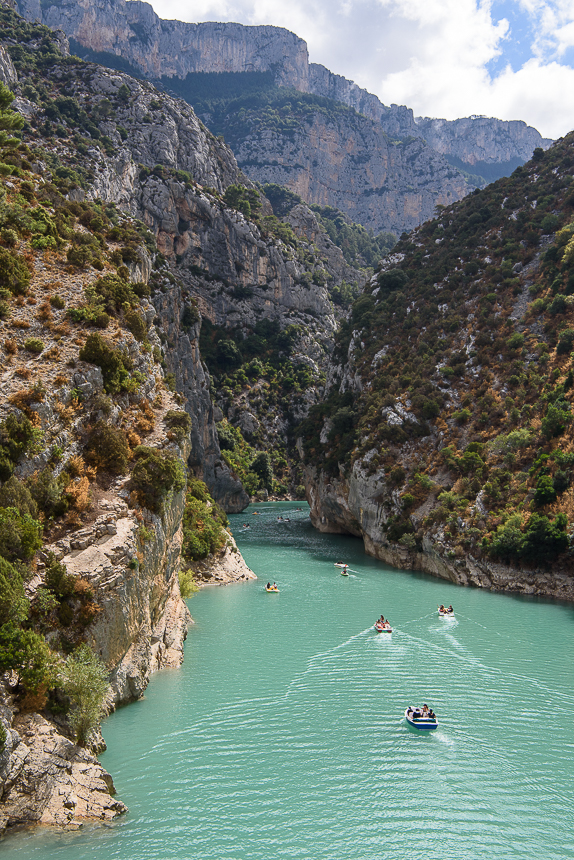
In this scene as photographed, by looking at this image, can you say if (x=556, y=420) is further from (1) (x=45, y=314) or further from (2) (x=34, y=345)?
(2) (x=34, y=345)

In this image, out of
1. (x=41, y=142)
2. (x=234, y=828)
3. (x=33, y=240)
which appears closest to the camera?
(x=234, y=828)

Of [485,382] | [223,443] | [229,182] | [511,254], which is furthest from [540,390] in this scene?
[229,182]

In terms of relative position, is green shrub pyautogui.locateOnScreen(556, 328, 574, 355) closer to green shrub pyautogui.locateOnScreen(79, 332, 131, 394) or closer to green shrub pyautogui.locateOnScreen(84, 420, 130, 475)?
green shrub pyautogui.locateOnScreen(79, 332, 131, 394)

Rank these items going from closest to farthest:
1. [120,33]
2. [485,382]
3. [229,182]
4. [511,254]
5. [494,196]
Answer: [485,382] < [511,254] < [494,196] < [229,182] < [120,33]

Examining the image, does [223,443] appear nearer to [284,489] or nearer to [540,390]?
[284,489]

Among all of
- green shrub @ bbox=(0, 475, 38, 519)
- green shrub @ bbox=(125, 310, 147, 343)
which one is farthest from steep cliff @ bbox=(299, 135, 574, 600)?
green shrub @ bbox=(0, 475, 38, 519)

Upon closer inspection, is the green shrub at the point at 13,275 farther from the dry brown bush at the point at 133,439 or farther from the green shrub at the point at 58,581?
the green shrub at the point at 58,581
